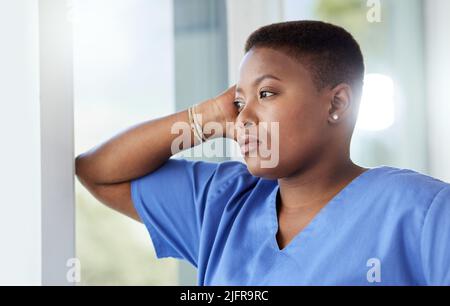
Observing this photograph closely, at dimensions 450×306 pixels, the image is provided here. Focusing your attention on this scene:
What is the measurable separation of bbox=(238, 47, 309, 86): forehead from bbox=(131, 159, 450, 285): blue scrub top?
0.18 metres

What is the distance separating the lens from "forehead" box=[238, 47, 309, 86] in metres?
0.87

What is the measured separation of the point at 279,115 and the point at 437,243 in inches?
10.8

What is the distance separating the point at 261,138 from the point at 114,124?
2.60 feet

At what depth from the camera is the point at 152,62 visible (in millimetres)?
1612

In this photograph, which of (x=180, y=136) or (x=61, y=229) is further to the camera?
(x=180, y=136)

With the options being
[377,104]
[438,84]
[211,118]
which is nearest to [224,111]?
[211,118]

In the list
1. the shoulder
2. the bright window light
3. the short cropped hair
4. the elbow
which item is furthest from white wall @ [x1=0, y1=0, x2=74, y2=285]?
the bright window light

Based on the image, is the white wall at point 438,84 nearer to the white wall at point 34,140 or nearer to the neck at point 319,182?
the neck at point 319,182

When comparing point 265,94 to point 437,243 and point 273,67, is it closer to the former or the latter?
point 273,67

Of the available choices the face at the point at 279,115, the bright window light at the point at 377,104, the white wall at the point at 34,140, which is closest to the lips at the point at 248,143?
the face at the point at 279,115

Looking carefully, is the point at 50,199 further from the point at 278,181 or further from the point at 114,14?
the point at 114,14
